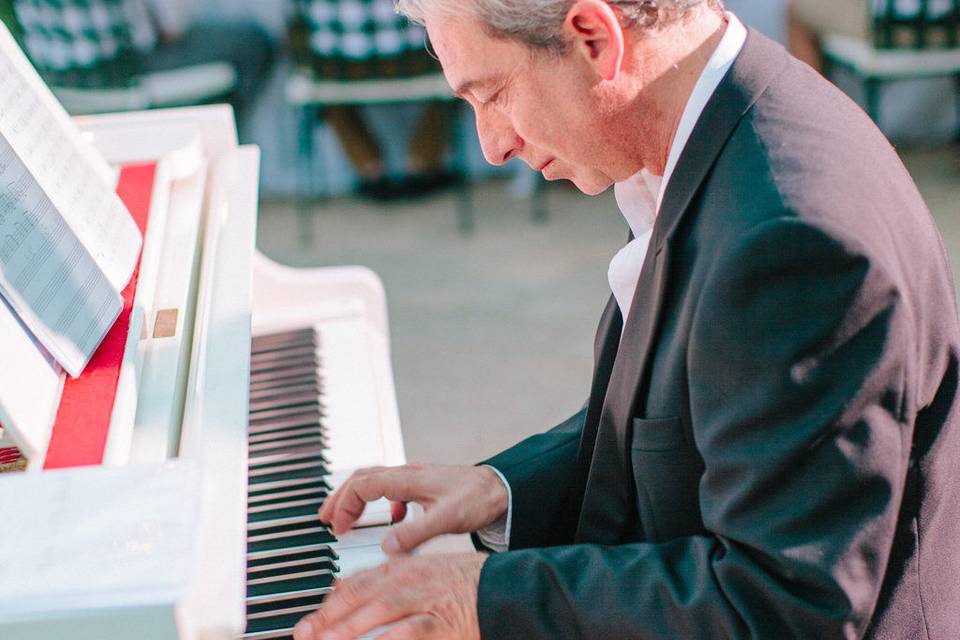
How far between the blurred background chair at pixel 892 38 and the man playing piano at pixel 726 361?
10.2 feet

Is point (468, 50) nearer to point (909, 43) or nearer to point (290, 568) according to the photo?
point (290, 568)

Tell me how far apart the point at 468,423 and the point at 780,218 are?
7.59ft

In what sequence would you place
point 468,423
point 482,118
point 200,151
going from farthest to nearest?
point 468,423, point 200,151, point 482,118

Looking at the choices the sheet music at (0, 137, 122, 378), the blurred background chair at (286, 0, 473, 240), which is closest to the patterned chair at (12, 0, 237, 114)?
the blurred background chair at (286, 0, 473, 240)

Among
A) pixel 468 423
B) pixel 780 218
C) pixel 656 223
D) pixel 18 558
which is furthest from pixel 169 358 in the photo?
pixel 468 423

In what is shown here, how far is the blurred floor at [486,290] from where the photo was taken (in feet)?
10.6

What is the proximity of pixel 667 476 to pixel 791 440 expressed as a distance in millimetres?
211

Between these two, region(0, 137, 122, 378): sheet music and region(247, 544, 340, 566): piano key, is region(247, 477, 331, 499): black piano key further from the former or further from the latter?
region(0, 137, 122, 378): sheet music

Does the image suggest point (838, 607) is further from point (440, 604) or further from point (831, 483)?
point (440, 604)

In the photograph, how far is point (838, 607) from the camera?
0.96 metres

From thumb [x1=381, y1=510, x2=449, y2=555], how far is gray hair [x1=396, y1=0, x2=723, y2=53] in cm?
58

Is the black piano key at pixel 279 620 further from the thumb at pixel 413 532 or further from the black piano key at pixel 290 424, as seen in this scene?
the black piano key at pixel 290 424

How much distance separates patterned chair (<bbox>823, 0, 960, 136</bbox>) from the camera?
12.9ft

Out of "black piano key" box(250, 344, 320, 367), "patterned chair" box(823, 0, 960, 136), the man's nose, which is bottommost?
"patterned chair" box(823, 0, 960, 136)
